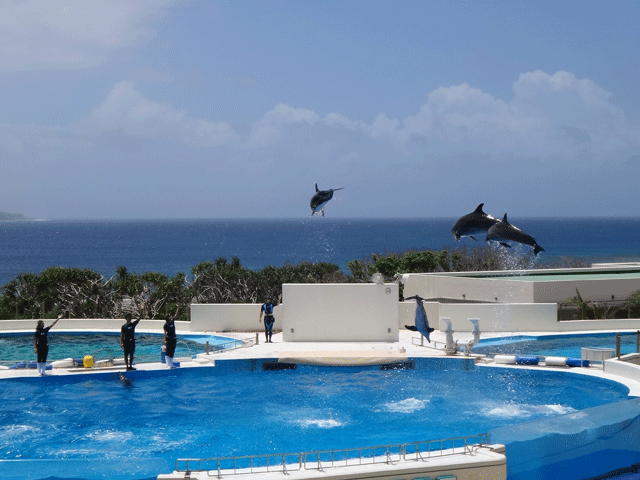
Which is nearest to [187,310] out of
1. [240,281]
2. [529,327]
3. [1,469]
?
[240,281]

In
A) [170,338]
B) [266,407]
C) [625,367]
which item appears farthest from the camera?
[170,338]

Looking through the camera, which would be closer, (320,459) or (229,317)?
(320,459)

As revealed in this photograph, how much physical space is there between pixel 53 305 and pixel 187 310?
3926 mm

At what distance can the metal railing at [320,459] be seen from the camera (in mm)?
7660

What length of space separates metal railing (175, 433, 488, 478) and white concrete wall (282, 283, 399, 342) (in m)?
8.13

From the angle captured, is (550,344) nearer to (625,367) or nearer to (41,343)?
(625,367)

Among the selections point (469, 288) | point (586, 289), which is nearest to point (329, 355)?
point (469, 288)

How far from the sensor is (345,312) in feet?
53.8

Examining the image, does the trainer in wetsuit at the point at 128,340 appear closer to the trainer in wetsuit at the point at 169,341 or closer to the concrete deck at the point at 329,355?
the concrete deck at the point at 329,355

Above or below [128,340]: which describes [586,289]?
above

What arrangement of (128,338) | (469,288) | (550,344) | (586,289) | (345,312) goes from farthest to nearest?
(469,288) → (586,289) → (550,344) → (345,312) → (128,338)

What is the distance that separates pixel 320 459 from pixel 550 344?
1016 centimetres

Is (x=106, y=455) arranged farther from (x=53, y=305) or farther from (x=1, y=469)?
(x=53, y=305)

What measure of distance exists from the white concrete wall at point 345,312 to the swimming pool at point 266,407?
2.00m
